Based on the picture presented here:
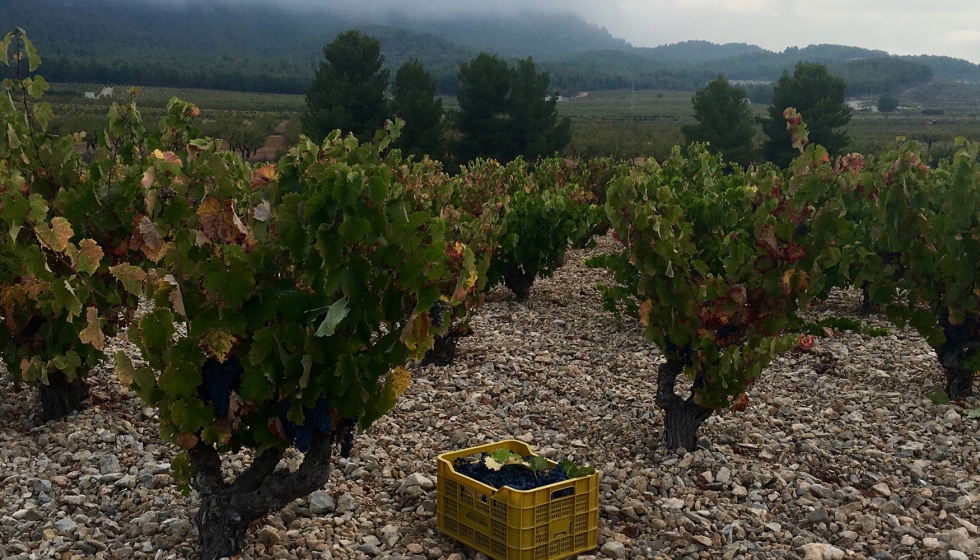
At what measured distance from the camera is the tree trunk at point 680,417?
4754 millimetres

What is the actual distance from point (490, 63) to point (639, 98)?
84840 mm

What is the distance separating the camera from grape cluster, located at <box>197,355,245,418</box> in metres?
3.05

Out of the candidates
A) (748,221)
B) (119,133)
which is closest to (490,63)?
(748,221)

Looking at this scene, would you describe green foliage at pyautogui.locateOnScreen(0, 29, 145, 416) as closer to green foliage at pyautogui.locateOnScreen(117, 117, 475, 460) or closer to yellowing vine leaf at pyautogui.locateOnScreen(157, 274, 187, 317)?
green foliage at pyautogui.locateOnScreen(117, 117, 475, 460)

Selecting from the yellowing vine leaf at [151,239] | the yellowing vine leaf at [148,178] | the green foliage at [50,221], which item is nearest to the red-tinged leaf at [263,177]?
the yellowing vine leaf at [148,178]

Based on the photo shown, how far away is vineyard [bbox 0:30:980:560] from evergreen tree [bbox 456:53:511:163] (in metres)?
25.9

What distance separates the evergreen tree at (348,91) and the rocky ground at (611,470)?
2427 cm

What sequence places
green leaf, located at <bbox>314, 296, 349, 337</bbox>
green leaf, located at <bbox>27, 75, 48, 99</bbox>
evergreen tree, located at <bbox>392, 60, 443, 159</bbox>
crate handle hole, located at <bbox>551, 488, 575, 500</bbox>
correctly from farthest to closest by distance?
evergreen tree, located at <bbox>392, 60, 443, 159</bbox>, green leaf, located at <bbox>27, 75, 48, 99</bbox>, crate handle hole, located at <bbox>551, 488, 575, 500</bbox>, green leaf, located at <bbox>314, 296, 349, 337</bbox>

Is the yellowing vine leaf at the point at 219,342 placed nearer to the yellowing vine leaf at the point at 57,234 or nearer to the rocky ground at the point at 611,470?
the yellowing vine leaf at the point at 57,234

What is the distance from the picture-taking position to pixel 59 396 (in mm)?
4902

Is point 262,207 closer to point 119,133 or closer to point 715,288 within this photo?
point 119,133

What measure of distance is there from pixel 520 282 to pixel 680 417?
15.6 feet

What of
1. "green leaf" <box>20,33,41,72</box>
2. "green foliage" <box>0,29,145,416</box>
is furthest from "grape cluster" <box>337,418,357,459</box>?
"green leaf" <box>20,33,41,72</box>

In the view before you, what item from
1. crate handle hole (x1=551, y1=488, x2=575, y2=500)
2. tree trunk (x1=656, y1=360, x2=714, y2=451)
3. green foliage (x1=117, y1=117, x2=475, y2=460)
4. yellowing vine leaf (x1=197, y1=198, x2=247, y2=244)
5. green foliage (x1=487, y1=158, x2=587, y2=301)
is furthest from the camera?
green foliage (x1=487, y1=158, x2=587, y2=301)
